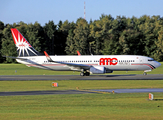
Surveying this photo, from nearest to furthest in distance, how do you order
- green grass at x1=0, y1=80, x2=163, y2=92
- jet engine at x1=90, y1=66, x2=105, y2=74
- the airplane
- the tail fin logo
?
green grass at x1=0, y1=80, x2=163, y2=92 → jet engine at x1=90, y1=66, x2=105, y2=74 → the airplane → the tail fin logo

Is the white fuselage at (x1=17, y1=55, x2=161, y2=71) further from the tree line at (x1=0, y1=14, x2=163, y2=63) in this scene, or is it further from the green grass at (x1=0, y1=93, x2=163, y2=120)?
the tree line at (x1=0, y1=14, x2=163, y2=63)

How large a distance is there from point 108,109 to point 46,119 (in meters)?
5.18

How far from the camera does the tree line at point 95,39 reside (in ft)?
432

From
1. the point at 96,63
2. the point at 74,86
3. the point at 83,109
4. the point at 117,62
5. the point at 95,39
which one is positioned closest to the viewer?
the point at 83,109

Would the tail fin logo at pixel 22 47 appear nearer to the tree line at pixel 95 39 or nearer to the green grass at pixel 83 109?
the green grass at pixel 83 109

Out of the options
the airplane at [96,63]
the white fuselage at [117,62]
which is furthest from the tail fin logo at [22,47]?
the white fuselage at [117,62]

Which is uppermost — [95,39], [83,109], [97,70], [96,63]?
[95,39]

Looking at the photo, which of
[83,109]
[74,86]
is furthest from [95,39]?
[83,109]

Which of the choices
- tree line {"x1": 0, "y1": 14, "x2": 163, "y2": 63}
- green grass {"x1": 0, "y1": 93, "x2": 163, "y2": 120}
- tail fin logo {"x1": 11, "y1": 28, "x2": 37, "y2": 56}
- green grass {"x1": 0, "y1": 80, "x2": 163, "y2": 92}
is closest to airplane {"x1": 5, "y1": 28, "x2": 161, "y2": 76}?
tail fin logo {"x1": 11, "y1": 28, "x2": 37, "y2": 56}

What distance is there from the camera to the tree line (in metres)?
132

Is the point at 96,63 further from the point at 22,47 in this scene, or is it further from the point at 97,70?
the point at 22,47

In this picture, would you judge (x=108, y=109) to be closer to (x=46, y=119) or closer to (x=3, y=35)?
(x=46, y=119)

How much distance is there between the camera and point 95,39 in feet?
464

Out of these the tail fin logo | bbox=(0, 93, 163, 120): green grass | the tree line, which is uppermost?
the tree line
